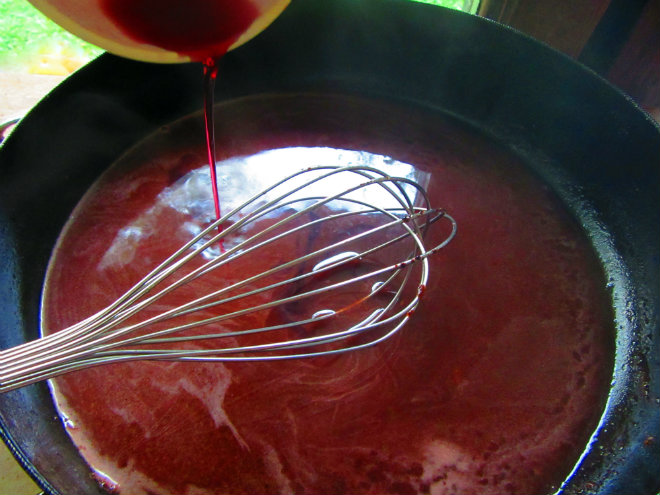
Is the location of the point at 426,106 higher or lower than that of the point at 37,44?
lower

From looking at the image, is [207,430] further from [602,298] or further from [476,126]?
[476,126]

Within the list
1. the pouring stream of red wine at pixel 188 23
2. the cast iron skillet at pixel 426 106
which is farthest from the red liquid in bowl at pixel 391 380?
the pouring stream of red wine at pixel 188 23

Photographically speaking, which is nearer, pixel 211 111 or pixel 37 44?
pixel 211 111

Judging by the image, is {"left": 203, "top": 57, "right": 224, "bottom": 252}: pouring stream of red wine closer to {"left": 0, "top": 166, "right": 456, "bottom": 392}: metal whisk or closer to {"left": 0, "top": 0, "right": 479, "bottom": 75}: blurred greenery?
{"left": 0, "top": 166, "right": 456, "bottom": 392}: metal whisk

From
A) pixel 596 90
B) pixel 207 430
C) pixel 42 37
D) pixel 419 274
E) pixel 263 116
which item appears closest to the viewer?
pixel 207 430

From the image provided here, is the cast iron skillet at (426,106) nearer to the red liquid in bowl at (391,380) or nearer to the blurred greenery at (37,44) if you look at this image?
the red liquid in bowl at (391,380)

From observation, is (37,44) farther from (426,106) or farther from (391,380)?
(391,380)

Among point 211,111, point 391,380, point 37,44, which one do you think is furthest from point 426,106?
point 37,44

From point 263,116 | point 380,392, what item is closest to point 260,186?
point 263,116
